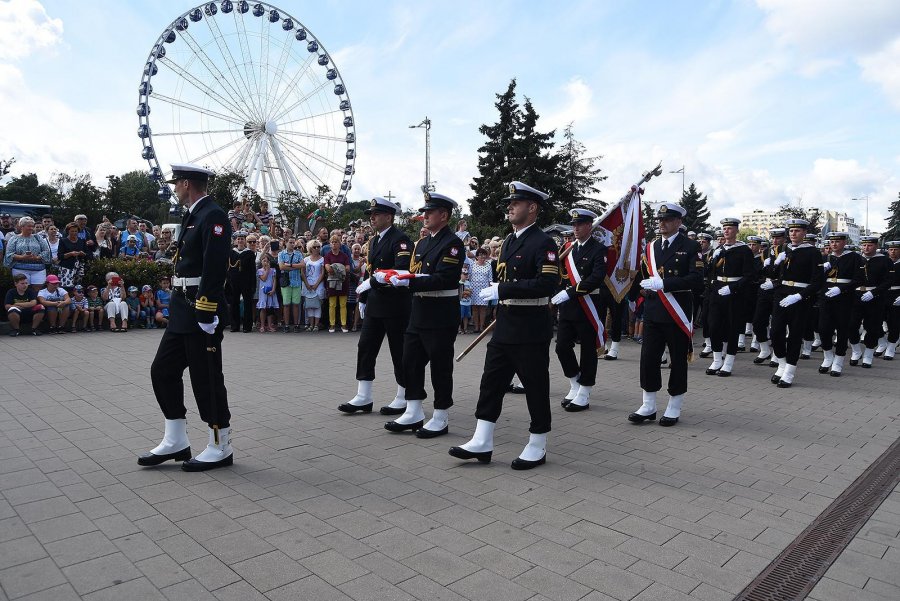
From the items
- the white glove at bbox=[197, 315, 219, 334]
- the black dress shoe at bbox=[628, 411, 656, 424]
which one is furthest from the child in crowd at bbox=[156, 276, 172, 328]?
the black dress shoe at bbox=[628, 411, 656, 424]

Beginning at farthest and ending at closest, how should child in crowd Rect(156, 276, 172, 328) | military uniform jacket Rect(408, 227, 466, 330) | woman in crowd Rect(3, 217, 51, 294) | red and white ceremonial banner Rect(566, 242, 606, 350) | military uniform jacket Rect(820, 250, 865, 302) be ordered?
1. child in crowd Rect(156, 276, 172, 328)
2. woman in crowd Rect(3, 217, 51, 294)
3. military uniform jacket Rect(820, 250, 865, 302)
4. red and white ceremonial banner Rect(566, 242, 606, 350)
5. military uniform jacket Rect(408, 227, 466, 330)

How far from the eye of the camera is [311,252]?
45.4 ft

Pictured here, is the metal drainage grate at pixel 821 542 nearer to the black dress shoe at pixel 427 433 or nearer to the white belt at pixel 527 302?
the white belt at pixel 527 302

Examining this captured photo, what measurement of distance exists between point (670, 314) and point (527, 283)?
89.6 inches

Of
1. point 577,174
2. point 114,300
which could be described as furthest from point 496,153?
point 114,300

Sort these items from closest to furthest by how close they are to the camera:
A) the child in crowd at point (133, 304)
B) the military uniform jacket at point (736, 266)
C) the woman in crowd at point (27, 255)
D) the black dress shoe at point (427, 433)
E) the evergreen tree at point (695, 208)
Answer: the black dress shoe at point (427, 433) → the military uniform jacket at point (736, 266) → the woman in crowd at point (27, 255) → the child in crowd at point (133, 304) → the evergreen tree at point (695, 208)

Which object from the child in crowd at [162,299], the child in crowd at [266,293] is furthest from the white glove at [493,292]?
the child in crowd at [162,299]

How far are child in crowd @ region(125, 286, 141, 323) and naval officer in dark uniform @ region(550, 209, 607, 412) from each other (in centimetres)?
912

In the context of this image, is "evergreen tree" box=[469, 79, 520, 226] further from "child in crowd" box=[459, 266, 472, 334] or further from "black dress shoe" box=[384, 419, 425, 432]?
"black dress shoe" box=[384, 419, 425, 432]

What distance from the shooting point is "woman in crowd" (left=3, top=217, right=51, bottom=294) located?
1203cm

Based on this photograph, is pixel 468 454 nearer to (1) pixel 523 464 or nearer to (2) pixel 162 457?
(1) pixel 523 464

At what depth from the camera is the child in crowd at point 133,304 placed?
43.2 feet

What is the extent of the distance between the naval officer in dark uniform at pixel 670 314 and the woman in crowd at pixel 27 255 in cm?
1071

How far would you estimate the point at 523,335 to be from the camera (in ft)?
16.8
